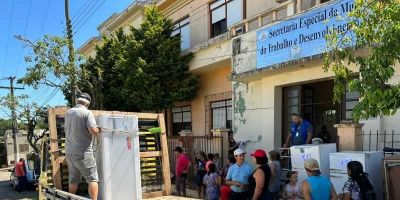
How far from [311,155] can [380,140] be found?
1.49m

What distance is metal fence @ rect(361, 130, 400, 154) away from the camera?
8.33 m

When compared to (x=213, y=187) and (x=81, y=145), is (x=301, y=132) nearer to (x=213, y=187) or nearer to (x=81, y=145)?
(x=213, y=187)

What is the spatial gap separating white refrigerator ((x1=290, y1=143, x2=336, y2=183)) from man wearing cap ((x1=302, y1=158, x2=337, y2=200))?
158 centimetres

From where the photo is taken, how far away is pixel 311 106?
459 inches

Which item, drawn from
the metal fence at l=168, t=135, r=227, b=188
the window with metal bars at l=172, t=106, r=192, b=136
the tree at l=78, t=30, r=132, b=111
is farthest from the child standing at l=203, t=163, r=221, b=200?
the window with metal bars at l=172, t=106, r=192, b=136

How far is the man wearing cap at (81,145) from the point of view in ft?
17.2

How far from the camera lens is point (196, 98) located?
707 inches

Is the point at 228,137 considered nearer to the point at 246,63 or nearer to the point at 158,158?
the point at 246,63

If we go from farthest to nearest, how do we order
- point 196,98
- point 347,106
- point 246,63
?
point 196,98 < point 246,63 < point 347,106

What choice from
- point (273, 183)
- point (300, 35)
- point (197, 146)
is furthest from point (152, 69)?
point (273, 183)

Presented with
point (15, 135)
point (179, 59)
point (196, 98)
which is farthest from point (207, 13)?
point (15, 135)

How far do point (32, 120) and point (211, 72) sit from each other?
14.8m

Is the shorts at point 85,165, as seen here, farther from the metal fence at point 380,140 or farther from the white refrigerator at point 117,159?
the metal fence at point 380,140

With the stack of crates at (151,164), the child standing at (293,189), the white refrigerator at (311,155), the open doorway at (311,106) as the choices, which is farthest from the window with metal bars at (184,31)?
the stack of crates at (151,164)
